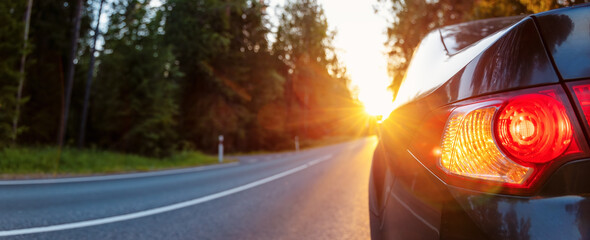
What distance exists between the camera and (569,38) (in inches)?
36.5

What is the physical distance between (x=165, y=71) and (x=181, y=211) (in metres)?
14.5

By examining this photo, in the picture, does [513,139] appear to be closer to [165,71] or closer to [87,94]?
[165,71]

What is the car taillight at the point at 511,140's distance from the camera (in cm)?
87

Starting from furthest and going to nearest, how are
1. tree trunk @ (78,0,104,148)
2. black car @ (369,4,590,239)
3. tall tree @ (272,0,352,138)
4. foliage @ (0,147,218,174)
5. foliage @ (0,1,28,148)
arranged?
tall tree @ (272,0,352,138)
tree trunk @ (78,0,104,148)
foliage @ (0,1,28,148)
foliage @ (0,147,218,174)
black car @ (369,4,590,239)

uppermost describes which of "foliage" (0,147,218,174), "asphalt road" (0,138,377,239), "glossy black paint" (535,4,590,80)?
"glossy black paint" (535,4,590,80)

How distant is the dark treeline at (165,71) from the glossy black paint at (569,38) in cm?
1389

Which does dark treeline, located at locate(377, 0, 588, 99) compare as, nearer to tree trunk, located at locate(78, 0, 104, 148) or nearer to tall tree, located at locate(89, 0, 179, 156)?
tall tree, located at locate(89, 0, 179, 156)

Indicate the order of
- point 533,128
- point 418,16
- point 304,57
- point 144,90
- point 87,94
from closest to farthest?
point 533,128
point 418,16
point 144,90
point 87,94
point 304,57

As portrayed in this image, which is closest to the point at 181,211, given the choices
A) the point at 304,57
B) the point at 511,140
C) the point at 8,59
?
the point at 511,140

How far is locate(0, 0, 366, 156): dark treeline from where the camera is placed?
653 inches

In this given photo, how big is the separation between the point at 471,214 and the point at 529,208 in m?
0.13

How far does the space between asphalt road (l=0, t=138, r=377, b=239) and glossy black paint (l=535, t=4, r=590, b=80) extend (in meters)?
2.78

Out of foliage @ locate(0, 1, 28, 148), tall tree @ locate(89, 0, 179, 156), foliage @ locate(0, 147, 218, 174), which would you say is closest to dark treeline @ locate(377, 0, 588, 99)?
foliage @ locate(0, 147, 218, 174)

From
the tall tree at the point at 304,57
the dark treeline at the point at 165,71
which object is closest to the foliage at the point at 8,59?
the dark treeline at the point at 165,71
